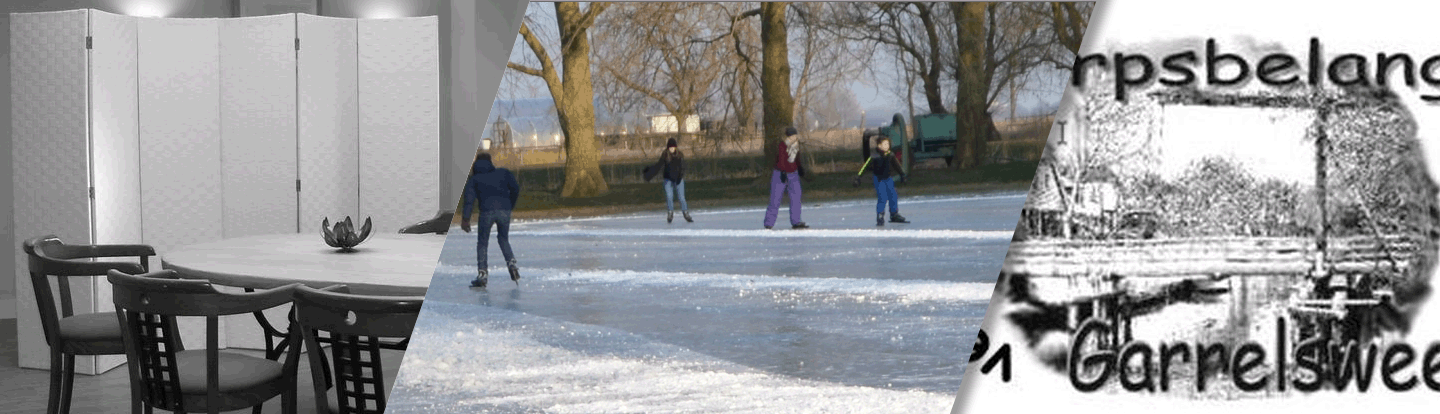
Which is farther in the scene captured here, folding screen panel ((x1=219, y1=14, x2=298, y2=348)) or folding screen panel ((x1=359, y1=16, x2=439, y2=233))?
folding screen panel ((x1=359, y1=16, x2=439, y2=233))

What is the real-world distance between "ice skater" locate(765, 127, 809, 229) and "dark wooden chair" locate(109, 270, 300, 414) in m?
1.36

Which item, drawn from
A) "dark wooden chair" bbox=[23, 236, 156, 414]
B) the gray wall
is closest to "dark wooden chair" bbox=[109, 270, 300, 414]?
"dark wooden chair" bbox=[23, 236, 156, 414]

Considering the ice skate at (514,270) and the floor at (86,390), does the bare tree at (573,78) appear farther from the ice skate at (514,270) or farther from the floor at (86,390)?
the floor at (86,390)

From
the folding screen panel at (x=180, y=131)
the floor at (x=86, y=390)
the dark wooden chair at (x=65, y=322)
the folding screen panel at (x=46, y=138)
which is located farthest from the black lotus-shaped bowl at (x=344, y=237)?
the folding screen panel at (x=180, y=131)

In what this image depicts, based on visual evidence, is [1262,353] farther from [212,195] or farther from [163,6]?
[163,6]

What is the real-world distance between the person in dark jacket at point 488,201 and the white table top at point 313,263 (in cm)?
104

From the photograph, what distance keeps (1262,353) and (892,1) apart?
1.18 metres

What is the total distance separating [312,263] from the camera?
385 centimetres

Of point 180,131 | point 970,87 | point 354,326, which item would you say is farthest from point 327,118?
point 970,87

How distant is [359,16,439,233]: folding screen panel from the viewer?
5.91 metres

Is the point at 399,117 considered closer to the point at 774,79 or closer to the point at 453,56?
the point at 453,56

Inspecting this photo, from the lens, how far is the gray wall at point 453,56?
6.59 meters

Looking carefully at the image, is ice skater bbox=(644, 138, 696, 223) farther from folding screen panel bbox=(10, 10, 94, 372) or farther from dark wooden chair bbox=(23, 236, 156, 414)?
folding screen panel bbox=(10, 10, 94, 372)

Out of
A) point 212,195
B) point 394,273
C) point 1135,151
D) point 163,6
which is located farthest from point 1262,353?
point 163,6
